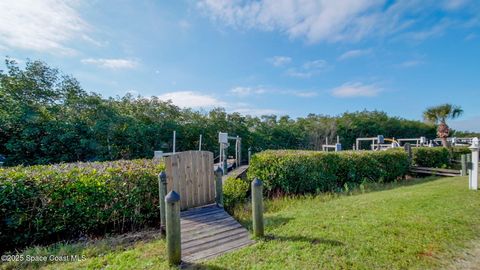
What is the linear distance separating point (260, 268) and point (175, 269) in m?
1.07

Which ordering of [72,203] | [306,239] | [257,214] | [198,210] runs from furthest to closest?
[198,210]
[72,203]
[257,214]
[306,239]

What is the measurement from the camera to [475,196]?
17.4 ft

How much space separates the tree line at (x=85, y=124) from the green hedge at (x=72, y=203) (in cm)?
690

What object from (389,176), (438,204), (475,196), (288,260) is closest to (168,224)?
(288,260)

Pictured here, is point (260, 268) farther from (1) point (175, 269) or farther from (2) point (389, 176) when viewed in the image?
(2) point (389, 176)

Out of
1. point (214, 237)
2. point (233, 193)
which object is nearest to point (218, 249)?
point (214, 237)

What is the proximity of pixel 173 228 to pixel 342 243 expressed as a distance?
7.97 feet

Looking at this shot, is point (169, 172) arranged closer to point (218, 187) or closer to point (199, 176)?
point (199, 176)

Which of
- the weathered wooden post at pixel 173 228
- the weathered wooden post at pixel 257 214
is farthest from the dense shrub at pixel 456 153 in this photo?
the weathered wooden post at pixel 173 228

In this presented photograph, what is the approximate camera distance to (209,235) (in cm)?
361

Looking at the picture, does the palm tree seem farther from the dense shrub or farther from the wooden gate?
the wooden gate

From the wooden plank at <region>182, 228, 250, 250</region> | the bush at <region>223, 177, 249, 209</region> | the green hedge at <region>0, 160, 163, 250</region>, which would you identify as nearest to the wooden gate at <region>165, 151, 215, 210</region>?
the green hedge at <region>0, 160, 163, 250</region>

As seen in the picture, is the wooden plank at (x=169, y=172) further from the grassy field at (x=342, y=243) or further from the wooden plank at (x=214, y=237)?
the wooden plank at (x=214, y=237)

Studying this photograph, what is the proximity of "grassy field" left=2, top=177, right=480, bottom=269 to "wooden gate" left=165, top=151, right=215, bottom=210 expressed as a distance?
2.93 ft
